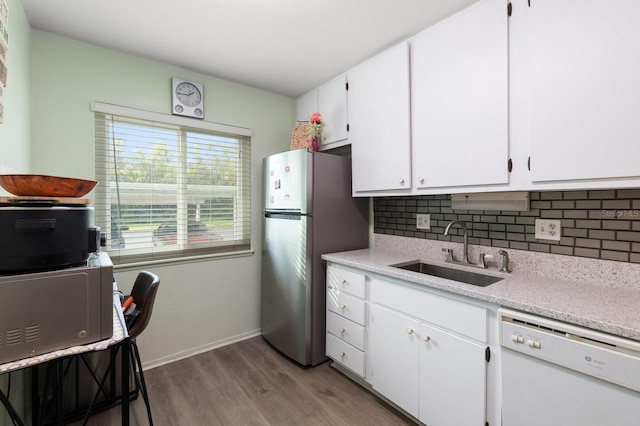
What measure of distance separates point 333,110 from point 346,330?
1821 millimetres

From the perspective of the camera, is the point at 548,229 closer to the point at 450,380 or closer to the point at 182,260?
the point at 450,380

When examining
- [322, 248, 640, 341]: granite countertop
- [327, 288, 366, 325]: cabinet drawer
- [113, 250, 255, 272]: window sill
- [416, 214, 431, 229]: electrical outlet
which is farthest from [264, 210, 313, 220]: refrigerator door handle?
[416, 214, 431, 229]: electrical outlet

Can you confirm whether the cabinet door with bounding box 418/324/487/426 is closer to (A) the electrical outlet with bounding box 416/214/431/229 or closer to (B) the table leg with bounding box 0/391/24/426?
(A) the electrical outlet with bounding box 416/214/431/229

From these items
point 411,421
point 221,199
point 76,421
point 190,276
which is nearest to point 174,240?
point 190,276

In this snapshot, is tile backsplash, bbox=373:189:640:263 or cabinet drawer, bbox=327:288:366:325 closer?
tile backsplash, bbox=373:189:640:263

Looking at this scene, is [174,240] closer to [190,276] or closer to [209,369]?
[190,276]

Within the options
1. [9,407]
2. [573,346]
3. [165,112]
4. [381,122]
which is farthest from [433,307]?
[165,112]

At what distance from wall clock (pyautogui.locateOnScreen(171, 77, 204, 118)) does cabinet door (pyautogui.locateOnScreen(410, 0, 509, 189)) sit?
5.73 feet

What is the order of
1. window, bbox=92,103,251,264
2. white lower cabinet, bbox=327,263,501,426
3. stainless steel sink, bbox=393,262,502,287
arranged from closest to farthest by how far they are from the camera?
white lower cabinet, bbox=327,263,501,426 → stainless steel sink, bbox=393,262,502,287 → window, bbox=92,103,251,264

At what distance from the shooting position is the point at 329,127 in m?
2.61

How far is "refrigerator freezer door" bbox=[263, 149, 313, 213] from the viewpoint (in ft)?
7.38

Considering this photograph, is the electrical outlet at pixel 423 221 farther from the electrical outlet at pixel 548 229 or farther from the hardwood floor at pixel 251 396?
the hardwood floor at pixel 251 396

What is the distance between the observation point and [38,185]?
1.05 metres

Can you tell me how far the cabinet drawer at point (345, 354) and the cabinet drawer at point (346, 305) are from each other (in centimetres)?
21
